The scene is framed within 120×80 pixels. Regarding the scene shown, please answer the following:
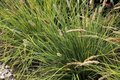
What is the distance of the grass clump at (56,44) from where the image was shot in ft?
9.68

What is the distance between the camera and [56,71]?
300cm

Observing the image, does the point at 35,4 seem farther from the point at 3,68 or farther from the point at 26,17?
the point at 3,68

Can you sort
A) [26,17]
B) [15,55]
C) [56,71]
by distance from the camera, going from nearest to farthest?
[56,71] < [15,55] < [26,17]

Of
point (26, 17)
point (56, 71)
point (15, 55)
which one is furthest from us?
point (26, 17)

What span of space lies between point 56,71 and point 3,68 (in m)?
0.70

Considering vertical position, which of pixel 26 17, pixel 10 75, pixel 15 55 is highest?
pixel 26 17

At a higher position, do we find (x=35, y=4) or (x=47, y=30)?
(x=35, y=4)

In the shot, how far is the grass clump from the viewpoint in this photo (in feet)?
9.68

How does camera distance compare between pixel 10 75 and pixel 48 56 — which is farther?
pixel 10 75

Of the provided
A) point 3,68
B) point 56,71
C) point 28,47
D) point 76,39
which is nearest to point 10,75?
point 3,68

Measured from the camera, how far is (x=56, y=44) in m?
3.06

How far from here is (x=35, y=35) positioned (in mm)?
3344

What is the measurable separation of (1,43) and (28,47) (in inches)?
19.2

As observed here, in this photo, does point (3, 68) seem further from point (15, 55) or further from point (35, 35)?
point (35, 35)
